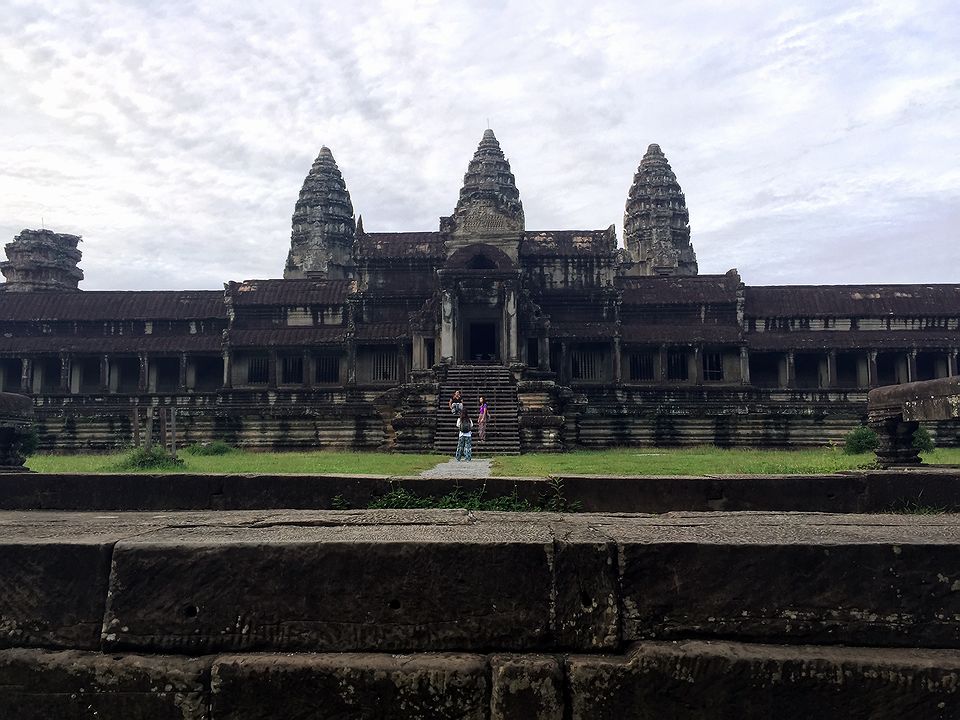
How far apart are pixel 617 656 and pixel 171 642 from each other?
178 centimetres

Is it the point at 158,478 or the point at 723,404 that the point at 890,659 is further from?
the point at 723,404

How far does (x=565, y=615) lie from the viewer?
8.96 feet

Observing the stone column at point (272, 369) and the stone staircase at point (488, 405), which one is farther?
the stone column at point (272, 369)

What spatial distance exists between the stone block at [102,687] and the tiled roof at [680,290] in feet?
90.2

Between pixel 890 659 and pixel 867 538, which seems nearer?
pixel 890 659

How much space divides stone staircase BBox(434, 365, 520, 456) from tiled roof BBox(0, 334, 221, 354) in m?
11.8

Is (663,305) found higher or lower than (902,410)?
higher

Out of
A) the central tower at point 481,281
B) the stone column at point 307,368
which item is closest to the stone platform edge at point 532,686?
the central tower at point 481,281

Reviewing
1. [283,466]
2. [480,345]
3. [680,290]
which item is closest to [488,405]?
[480,345]

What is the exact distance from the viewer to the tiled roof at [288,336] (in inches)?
1105

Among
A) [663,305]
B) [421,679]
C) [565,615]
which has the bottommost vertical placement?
[421,679]

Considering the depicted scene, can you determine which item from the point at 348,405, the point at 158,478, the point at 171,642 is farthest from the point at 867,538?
the point at 348,405

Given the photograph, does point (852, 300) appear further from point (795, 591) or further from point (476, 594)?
point (476, 594)

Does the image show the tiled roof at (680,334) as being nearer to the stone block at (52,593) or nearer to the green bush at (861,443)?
the green bush at (861,443)
